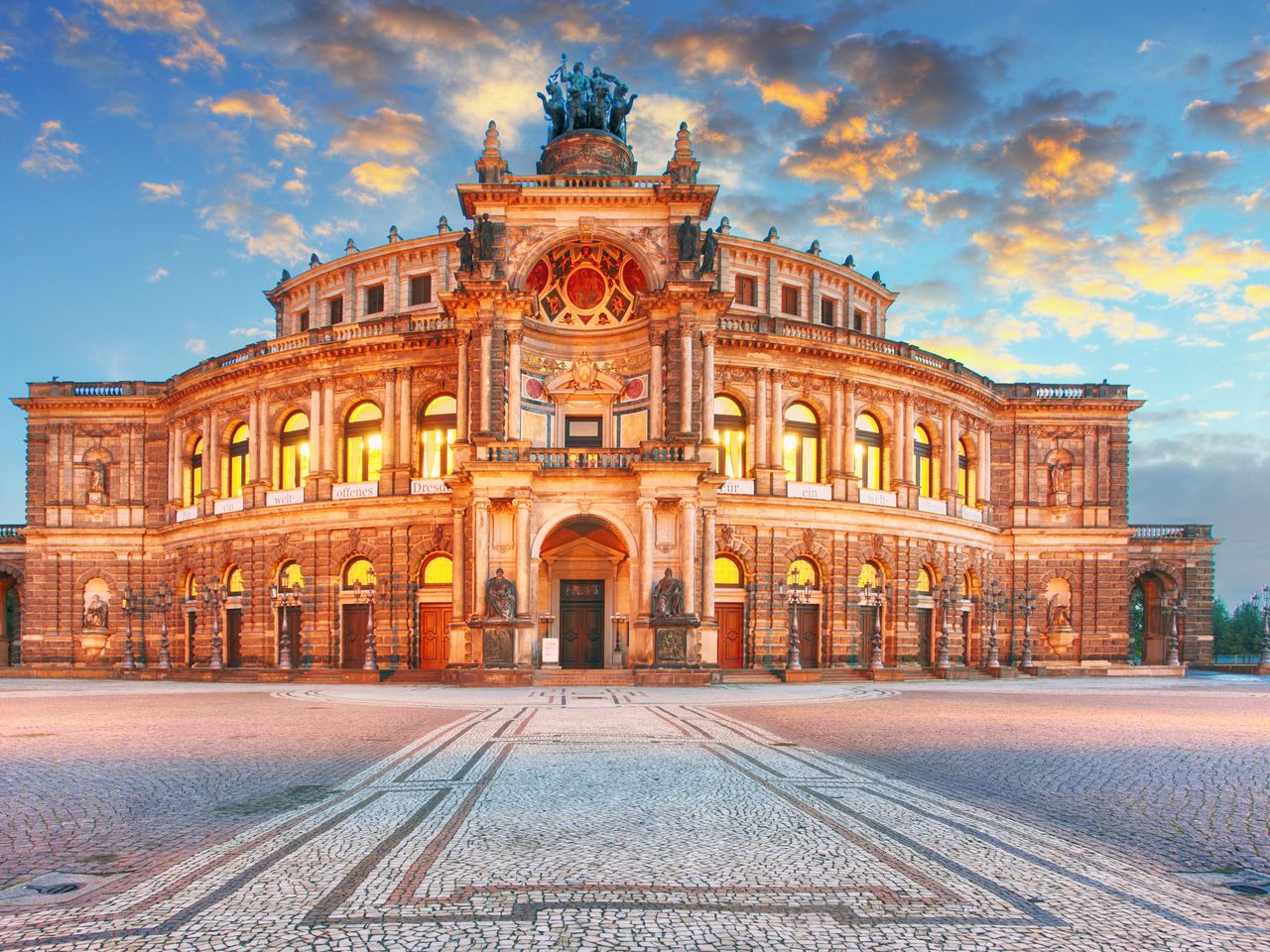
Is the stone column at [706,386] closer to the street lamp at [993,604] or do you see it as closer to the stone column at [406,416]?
the stone column at [406,416]

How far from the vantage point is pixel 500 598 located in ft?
115

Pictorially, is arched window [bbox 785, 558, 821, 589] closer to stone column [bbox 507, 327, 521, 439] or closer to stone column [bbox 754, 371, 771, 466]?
stone column [bbox 754, 371, 771, 466]

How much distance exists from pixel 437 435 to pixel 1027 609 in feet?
105

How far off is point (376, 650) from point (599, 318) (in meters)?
19.0

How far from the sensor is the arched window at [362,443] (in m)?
46.0

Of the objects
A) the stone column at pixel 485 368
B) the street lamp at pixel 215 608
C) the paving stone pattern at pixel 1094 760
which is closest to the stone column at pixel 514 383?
the stone column at pixel 485 368

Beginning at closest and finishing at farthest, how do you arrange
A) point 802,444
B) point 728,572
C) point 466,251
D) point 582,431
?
1. point 466,251
2. point 582,431
3. point 728,572
4. point 802,444

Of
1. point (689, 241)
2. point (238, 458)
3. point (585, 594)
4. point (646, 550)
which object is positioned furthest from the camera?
point (238, 458)

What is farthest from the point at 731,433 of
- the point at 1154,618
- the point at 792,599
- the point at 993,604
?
the point at 1154,618

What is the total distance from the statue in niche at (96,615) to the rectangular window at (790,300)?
4275cm

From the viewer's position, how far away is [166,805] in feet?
34.6

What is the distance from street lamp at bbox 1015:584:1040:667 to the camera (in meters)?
47.4

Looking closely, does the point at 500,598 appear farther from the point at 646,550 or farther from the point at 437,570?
the point at 437,570

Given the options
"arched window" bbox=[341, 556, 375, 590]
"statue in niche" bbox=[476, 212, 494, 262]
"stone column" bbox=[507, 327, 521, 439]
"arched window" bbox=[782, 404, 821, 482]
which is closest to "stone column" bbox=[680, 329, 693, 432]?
"stone column" bbox=[507, 327, 521, 439]
